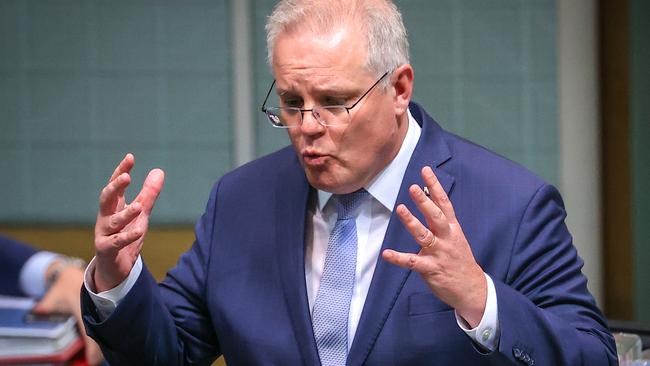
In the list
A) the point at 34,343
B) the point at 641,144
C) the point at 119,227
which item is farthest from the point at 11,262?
the point at 641,144

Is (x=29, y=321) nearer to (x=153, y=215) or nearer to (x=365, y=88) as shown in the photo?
(x=365, y=88)

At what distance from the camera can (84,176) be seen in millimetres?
4605

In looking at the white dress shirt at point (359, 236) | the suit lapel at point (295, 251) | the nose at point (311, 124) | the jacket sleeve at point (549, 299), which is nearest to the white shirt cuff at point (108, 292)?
the white dress shirt at point (359, 236)

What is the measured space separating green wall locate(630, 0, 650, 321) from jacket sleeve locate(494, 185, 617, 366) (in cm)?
240

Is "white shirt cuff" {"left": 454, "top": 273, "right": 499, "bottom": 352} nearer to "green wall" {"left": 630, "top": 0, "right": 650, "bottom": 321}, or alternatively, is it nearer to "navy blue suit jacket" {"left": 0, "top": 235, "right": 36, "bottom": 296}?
"navy blue suit jacket" {"left": 0, "top": 235, "right": 36, "bottom": 296}

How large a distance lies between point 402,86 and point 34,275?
3.30 ft

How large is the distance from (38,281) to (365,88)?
98 centimetres

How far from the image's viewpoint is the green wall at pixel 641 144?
4398 millimetres

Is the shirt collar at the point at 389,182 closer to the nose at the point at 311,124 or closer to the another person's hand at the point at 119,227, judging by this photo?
the nose at the point at 311,124

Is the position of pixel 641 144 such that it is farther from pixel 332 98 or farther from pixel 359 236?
pixel 332 98

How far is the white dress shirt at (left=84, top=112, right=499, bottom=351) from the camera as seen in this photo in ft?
6.87

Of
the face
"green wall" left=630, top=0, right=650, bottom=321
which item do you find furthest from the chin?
"green wall" left=630, top=0, right=650, bottom=321

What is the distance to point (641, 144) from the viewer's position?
446 cm

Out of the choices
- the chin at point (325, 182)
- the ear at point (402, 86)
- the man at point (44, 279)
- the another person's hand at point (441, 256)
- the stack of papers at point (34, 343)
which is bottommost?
the stack of papers at point (34, 343)
